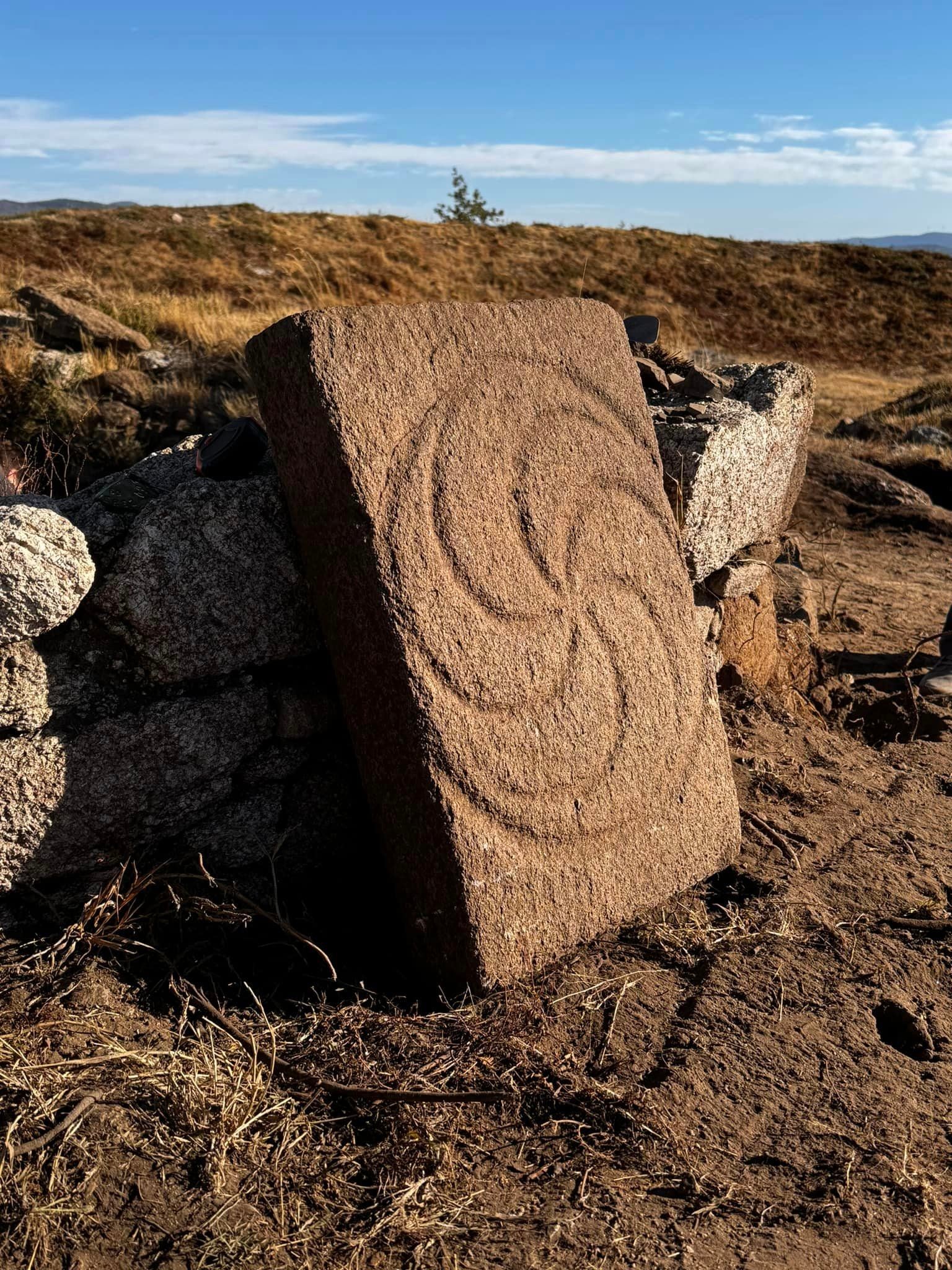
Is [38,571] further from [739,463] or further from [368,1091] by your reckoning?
[739,463]

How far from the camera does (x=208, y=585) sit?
2318mm

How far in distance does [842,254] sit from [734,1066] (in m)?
26.6

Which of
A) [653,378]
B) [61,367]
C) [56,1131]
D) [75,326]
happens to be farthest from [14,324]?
[56,1131]

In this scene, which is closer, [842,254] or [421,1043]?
[421,1043]

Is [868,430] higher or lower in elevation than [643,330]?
lower

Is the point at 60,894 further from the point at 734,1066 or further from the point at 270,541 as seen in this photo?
the point at 734,1066

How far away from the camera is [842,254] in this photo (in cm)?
2527

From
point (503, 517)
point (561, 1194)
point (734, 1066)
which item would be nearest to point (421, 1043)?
point (561, 1194)

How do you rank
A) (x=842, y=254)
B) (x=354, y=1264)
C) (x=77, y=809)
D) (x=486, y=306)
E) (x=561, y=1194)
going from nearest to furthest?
(x=354, y=1264), (x=561, y=1194), (x=77, y=809), (x=486, y=306), (x=842, y=254)

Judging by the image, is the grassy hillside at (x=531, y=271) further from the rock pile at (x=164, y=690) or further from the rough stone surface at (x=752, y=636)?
the rock pile at (x=164, y=690)

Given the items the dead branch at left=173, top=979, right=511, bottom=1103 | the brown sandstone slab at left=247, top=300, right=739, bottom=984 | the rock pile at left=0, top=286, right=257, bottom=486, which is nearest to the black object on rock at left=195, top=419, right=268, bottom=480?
the brown sandstone slab at left=247, top=300, right=739, bottom=984

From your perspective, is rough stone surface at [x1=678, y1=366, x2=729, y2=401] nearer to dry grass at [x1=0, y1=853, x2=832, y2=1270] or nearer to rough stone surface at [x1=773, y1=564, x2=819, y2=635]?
rough stone surface at [x1=773, y1=564, x2=819, y2=635]

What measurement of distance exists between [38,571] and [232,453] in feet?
2.11

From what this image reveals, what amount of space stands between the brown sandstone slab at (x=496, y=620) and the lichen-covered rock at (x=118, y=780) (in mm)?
333
